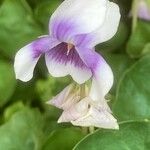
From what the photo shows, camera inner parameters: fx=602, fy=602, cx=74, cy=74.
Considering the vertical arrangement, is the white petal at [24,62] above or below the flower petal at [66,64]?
above

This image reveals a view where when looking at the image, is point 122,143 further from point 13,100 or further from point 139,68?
point 13,100

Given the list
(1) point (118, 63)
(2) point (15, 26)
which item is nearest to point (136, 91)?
(1) point (118, 63)

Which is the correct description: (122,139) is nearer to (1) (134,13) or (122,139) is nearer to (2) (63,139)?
(2) (63,139)

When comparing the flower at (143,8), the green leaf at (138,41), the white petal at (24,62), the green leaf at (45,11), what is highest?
the white petal at (24,62)

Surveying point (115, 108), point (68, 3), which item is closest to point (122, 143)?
point (115, 108)

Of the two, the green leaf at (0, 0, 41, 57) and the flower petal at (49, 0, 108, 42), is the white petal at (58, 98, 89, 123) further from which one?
the green leaf at (0, 0, 41, 57)

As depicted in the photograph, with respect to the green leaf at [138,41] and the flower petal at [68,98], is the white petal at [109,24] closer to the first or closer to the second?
the flower petal at [68,98]

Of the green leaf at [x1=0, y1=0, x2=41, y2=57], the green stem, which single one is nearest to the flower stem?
the green stem

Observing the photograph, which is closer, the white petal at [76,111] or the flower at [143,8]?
the white petal at [76,111]

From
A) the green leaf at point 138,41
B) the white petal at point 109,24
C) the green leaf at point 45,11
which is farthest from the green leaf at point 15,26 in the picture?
the white petal at point 109,24
